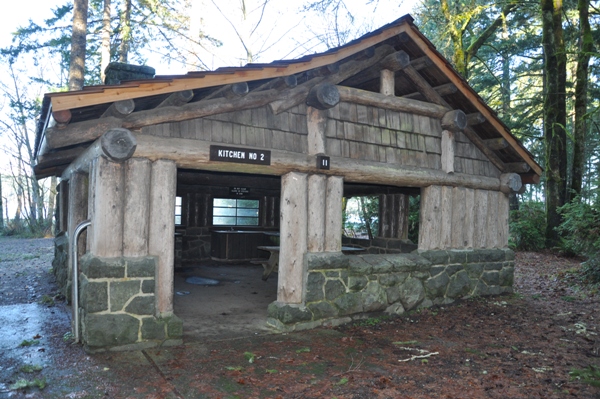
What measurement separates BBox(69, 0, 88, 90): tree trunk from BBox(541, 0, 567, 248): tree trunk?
15.4m

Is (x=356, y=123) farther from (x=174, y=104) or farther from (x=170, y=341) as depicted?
(x=170, y=341)

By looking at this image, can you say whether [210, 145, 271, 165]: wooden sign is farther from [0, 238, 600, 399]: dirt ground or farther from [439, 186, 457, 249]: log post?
[439, 186, 457, 249]: log post

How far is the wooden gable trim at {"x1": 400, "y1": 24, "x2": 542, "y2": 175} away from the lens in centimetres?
716

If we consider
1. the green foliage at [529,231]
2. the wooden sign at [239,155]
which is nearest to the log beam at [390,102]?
the wooden sign at [239,155]

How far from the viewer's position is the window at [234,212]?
559 inches

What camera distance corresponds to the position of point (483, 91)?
74.4 feet

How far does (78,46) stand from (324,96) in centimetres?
1190

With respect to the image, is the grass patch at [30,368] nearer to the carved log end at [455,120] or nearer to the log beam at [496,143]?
the carved log end at [455,120]

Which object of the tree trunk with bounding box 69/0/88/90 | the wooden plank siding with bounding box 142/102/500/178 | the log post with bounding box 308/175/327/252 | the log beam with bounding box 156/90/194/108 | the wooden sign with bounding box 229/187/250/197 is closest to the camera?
the log beam with bounding box 156/90/194/108

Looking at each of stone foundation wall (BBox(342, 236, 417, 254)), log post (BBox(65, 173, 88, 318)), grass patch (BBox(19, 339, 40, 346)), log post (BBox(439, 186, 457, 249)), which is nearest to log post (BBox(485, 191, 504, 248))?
log post (BBox(439, 186, 457, 249))

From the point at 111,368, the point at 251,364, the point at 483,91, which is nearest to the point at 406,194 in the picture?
the point at 251,364

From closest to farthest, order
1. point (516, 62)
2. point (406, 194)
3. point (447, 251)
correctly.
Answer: point (447, 251) < point (406, 194) < point (516, 62)

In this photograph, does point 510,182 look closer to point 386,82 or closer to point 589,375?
point 386,82

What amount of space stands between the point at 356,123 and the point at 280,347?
3.80 metres
